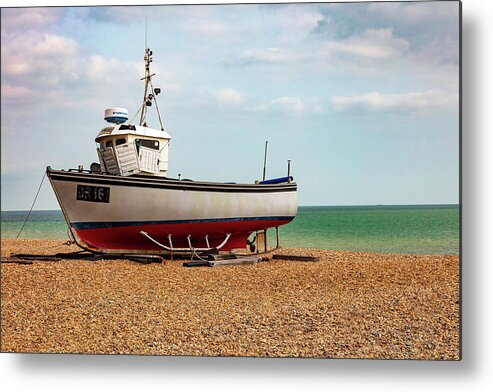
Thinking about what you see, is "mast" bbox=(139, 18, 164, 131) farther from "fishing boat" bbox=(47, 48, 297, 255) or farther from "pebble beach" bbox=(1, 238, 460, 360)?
"pebble beach" bbox=(1, 238, 460, 360)

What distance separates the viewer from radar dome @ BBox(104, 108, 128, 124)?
25.8ft

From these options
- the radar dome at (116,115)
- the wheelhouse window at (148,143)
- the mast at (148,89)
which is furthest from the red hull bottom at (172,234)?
the radar dome at (116,115)

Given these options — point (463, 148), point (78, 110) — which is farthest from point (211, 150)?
point (463, 148)

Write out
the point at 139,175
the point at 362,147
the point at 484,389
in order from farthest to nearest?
the point at 139,175
the point at 362,147
the point at 484,389

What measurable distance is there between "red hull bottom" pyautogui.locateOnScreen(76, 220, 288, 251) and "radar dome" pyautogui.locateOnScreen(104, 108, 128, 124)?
196 cm

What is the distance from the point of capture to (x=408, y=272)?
8.28 m

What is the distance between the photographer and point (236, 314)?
648cm

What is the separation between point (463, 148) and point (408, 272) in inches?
109

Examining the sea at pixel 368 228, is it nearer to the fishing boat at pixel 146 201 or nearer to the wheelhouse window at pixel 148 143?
the fishing boat at pixel 146 201

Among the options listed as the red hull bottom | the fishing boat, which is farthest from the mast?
the red hull bottom

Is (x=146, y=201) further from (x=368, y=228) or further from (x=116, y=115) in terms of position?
(x=368, y=228)

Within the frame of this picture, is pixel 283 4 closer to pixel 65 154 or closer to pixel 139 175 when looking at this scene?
pixel 65 154

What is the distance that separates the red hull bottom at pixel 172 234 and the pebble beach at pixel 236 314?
1.34m

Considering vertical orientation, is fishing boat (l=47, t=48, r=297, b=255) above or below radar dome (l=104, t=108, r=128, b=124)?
below
